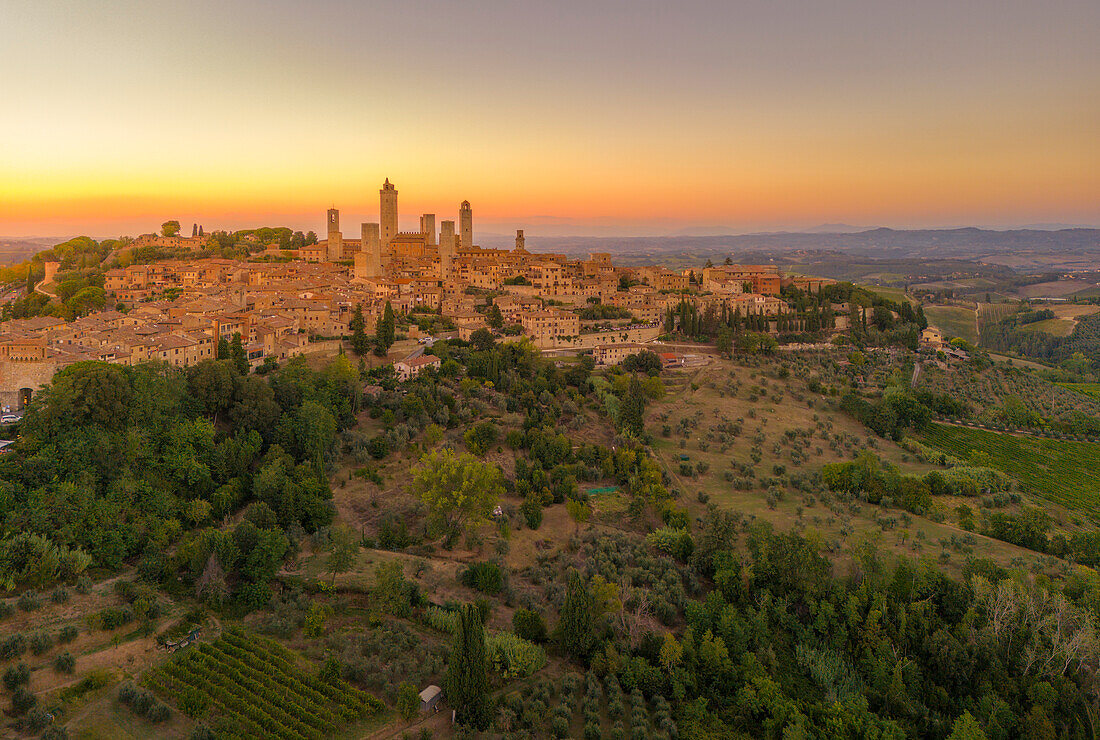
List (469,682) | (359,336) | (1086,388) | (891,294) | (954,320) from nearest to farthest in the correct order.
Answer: (469,682) → (359,336) → (1086,388) → (954,320) → (891,294)

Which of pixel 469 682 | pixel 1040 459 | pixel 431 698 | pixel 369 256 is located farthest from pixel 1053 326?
pixel 431 698

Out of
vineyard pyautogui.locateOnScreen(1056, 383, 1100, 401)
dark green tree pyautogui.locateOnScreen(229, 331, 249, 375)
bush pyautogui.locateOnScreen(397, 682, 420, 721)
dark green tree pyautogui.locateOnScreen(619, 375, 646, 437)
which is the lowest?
bush pyautogui.locateOnScreen(397, 682, 420, 721)

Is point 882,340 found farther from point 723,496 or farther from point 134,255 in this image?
point 134,255

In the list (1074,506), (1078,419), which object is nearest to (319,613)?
(1074,506)

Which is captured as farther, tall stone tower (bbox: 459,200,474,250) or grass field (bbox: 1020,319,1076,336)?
grass field (bbox: 1020,319,1076,336)

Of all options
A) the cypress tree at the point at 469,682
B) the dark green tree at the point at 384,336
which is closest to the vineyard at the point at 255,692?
the cypress tree at the point at 469,682

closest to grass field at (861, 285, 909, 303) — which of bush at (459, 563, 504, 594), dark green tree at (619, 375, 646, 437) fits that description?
dark green tree at (619, 375, 646, 437)

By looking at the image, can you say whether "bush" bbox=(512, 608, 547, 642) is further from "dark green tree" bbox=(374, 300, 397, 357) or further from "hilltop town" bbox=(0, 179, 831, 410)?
"dark green tree" bbox=(374, 300, 397, 357)

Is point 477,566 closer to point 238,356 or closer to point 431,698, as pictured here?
point 431,698
